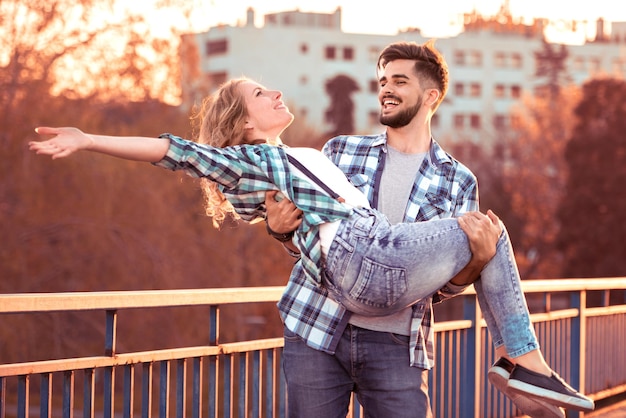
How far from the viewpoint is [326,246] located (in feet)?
12.7

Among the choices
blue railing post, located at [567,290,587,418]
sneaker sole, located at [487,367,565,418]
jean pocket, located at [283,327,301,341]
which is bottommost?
blue railing post, located at [567,290,587,418]

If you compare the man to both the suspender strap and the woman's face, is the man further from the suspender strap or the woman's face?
the woman's face

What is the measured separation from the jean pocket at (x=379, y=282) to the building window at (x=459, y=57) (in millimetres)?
100123

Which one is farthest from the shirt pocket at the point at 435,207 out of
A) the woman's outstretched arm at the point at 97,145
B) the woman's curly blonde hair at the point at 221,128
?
the woman's outstretched arm at the point at 97,145

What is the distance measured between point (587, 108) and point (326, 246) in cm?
4187

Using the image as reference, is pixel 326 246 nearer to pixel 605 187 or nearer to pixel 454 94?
pixel 605 187

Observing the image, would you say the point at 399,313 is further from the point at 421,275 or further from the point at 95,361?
the point at 95,361

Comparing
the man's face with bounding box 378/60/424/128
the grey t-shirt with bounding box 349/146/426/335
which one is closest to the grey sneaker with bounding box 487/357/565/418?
the grey t-shirt with bounding box 349/146/426/335

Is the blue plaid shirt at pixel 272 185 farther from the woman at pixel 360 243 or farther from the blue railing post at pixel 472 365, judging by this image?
the blue railing post at pixel 472 365

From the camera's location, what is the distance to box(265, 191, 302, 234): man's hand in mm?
3902

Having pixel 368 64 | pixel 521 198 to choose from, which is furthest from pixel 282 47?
pixel 521 198

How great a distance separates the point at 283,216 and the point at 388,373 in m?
0.64

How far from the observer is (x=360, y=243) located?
12.5 feet

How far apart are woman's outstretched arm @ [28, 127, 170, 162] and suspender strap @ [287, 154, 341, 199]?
475 mm
